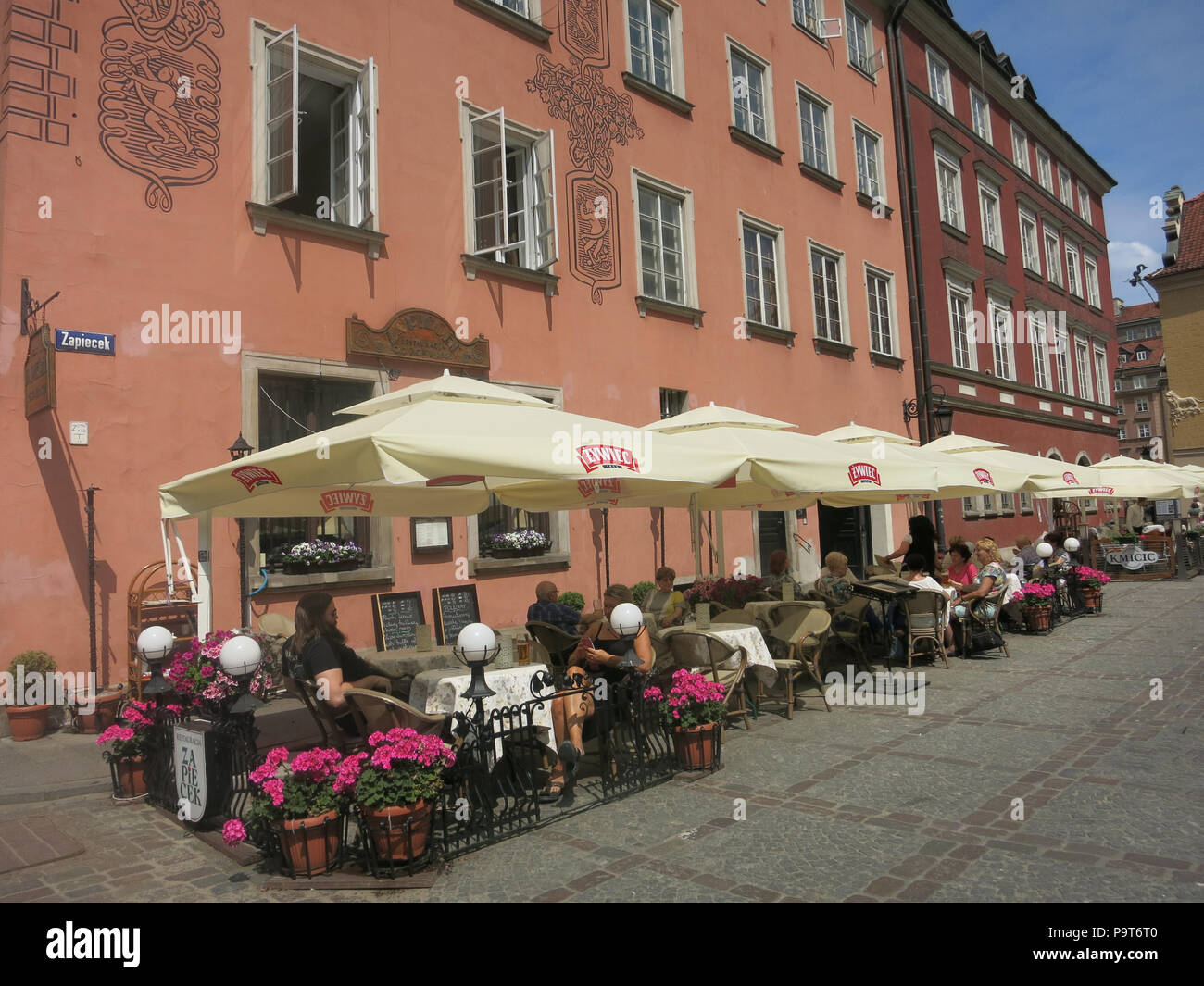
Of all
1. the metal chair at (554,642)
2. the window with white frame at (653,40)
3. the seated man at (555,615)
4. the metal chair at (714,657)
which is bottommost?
the metal chair at (714,657)

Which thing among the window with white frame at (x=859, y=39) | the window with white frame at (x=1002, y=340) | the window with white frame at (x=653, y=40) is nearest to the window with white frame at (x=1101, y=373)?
the window with white frame at (x=1002, y=340)

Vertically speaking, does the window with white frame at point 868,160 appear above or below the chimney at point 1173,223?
below

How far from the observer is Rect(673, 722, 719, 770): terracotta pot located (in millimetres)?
5781

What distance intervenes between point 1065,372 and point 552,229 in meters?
24.2

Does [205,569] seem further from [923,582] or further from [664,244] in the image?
[664,244]

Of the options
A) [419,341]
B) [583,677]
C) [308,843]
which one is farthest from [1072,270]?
[308,843]

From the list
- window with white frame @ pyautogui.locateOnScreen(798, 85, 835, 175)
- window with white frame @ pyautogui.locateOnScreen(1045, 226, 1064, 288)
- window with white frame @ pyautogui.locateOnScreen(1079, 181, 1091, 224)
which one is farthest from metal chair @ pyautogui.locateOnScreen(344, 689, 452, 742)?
window with white frame @ pyautogui.locateOnScreen(1079, 181, 1091, 224)

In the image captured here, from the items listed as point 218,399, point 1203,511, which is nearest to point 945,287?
point 1203,511

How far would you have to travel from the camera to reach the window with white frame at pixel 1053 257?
29.0 metres

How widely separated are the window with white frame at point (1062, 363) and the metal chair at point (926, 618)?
72.8 feet

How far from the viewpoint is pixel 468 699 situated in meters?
5.10

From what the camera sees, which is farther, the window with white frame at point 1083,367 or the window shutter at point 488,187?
the window with white frame at point 1083,367

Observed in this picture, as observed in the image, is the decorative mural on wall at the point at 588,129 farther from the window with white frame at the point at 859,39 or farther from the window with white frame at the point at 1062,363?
the window with white frame at the point at 1062,363

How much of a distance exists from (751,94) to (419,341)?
9986 millimetres
